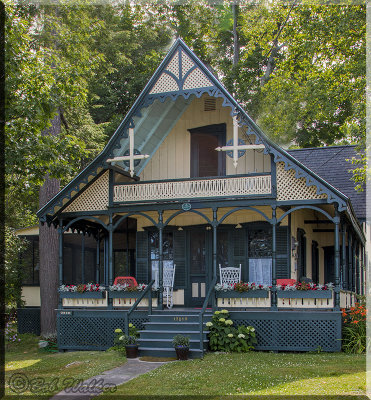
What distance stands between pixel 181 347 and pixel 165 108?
7576 millimetres

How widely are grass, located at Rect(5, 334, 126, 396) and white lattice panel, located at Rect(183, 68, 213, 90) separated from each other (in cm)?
717

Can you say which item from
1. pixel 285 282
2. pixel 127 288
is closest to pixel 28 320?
pixel 127 288

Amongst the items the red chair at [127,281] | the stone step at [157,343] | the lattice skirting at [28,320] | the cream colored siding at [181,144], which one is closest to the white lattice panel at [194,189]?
the cream colored siding at [181,144]

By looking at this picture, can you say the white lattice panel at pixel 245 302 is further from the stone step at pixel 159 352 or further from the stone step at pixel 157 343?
the stone step at pixel 159 352

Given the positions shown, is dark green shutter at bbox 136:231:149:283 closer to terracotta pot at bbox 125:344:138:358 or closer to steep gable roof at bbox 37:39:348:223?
steep gable roof at bbox 37:39:348:223

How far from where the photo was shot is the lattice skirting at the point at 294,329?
1383 centimetres

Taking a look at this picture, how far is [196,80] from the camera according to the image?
15211 millimetres

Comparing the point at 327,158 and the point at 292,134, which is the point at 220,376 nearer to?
the point at 327,158

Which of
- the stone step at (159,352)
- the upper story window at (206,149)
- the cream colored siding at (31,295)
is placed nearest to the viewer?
the stone step at (159,352)

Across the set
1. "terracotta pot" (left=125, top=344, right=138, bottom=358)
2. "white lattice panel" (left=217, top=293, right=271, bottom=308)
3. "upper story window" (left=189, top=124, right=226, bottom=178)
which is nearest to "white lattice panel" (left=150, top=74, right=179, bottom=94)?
"upper story window" (left=189, top=124, right=226, bottom=178)

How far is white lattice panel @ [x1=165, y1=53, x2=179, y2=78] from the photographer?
15.4 m

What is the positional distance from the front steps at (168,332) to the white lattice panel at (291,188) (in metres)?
3.69

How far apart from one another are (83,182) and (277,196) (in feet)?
17.9

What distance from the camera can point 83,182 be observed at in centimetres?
1609
